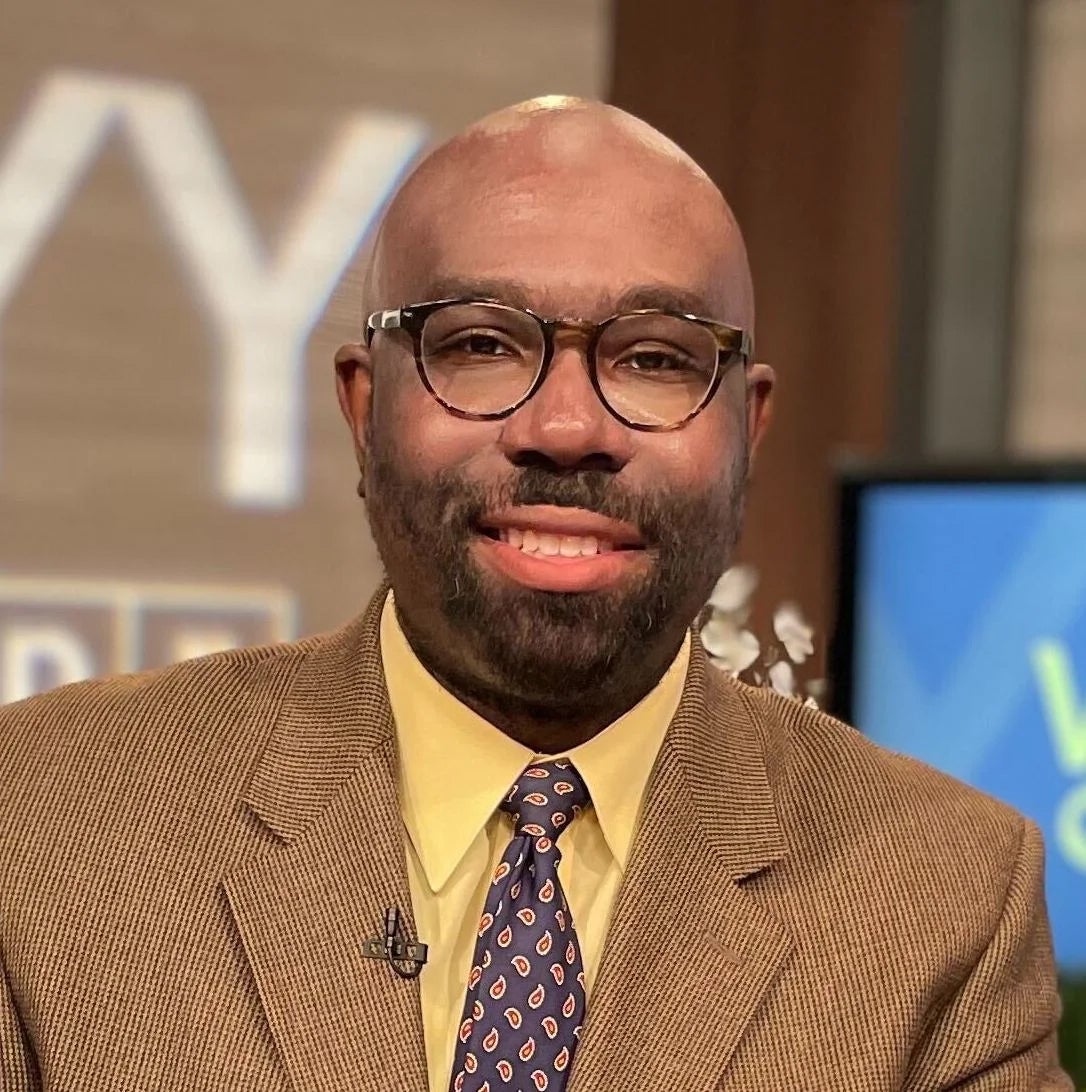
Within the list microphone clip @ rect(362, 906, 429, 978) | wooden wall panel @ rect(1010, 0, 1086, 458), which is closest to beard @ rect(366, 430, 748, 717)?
microphone clip @ rect(362, 906, 429, 978)

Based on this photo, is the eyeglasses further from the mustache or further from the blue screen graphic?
the blue screen graphic

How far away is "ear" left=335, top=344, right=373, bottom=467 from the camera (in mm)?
1506


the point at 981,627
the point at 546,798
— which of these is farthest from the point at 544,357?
the point at 981,627

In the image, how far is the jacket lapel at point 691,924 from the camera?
1.34 meters

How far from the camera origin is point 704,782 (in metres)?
1.49

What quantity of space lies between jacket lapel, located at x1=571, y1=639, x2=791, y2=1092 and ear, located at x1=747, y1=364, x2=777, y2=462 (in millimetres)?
217

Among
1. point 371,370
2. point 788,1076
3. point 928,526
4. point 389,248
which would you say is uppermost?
point 389,248

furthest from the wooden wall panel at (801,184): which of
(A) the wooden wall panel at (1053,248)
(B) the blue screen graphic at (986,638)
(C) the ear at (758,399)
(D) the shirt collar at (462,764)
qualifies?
(D) the shirt collar at (462,764)

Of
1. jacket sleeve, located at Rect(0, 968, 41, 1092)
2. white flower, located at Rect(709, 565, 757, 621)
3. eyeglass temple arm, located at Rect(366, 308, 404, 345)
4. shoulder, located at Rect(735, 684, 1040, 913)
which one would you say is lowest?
jacket sleeve, located at Rect(0, 968, 41, 1092)

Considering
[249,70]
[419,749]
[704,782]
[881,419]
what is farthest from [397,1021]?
[881,419]

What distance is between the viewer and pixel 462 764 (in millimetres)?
1422

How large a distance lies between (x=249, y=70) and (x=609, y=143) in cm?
126

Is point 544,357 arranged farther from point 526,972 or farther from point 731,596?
point 731,596

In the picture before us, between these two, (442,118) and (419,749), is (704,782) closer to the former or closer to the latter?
(419,749)
